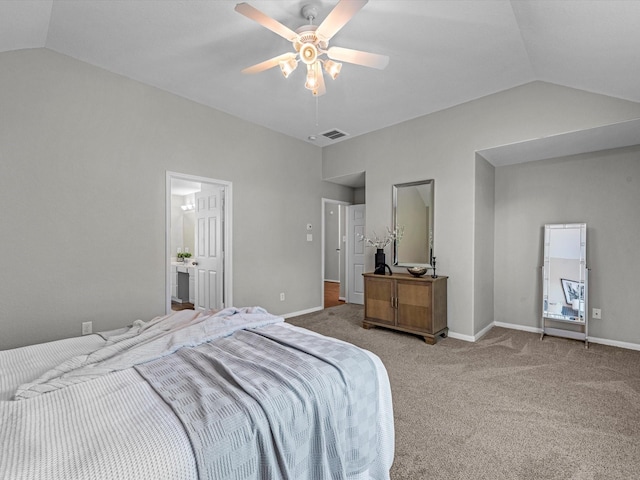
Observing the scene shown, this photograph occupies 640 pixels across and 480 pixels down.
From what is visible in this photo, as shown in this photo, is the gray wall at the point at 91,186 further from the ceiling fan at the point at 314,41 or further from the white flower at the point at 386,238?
the white flower at the point at 386,238

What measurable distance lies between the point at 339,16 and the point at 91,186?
2.72 metres

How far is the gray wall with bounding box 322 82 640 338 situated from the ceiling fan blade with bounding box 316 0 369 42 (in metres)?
2.46

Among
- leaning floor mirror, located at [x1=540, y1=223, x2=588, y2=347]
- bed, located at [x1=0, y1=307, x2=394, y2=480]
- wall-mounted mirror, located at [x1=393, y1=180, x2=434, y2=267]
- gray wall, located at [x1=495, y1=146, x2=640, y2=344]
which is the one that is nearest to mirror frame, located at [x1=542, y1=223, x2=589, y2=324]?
leaning floor mirror, located at [x1=540, y1=223, x2=588, y2=347]

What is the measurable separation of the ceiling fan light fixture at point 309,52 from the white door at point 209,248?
7.95 feet

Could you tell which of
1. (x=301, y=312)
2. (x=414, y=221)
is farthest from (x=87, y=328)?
(x=414, y=221)

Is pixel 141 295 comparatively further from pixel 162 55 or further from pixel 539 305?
pixel 539 305

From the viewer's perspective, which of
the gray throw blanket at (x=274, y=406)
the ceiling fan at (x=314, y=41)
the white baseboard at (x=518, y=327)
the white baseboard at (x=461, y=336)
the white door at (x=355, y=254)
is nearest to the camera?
the gray throw blanket at (x=274, y=406)

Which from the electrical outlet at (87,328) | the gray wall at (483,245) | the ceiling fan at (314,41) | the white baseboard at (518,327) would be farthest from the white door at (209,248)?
the white baseboard at (518,327)

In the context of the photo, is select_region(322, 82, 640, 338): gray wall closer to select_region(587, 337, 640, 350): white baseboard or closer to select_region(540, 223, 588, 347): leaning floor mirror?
select_region(540, 223, 588, 347): leaning floor mirror

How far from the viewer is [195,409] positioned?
114cm

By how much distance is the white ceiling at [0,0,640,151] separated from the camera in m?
2.16

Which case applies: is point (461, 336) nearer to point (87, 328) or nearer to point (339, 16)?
point (339, 16)

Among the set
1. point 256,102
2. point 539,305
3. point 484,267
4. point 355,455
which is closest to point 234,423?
point 355,455

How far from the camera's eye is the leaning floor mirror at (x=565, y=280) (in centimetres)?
364
